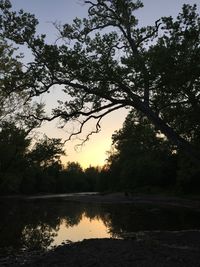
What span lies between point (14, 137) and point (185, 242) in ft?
79.0

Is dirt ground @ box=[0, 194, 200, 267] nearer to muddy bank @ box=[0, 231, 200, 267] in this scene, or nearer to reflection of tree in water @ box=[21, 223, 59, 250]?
muddy bank @ box=[0, 231, 200, 267]

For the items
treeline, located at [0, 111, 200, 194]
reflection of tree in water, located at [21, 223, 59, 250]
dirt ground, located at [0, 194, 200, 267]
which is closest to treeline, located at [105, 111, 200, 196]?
treeline, located at [0, 111, 200, 194]

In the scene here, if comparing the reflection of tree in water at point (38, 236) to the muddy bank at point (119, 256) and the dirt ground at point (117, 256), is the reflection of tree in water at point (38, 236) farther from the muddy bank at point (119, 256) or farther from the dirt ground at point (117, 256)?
the muddy bank at point (119, 256)

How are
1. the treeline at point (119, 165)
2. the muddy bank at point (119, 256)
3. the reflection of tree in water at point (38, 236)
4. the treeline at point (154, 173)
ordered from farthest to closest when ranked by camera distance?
the treeline at point (154, 173) → the treeline at point (119, 165) → the reflection of tree in water at point (38, 236) → the muddy bank at point (119, 256)

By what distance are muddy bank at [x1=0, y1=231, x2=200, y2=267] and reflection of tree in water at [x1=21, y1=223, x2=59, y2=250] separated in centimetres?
444

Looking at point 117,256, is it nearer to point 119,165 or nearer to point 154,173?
point 154,173

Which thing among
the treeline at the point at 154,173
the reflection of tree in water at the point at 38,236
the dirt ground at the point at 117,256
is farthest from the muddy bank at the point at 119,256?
the treeline at the point at 154,173

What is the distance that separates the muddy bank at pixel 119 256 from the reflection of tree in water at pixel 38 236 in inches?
175

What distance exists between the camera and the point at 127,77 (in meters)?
16.3

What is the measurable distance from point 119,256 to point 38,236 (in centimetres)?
1230

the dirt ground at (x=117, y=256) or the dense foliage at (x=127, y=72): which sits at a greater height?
the dense foliage at (x=127, y=72)

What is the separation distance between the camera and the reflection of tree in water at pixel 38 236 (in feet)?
70.0

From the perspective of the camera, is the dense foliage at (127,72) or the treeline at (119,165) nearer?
the dense foliage at (127,72)

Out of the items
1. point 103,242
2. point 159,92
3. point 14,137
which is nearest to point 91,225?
point 14,137
